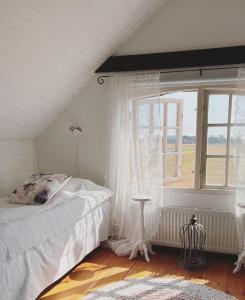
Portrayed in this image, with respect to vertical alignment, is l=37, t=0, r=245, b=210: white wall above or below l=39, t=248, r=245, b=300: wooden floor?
above

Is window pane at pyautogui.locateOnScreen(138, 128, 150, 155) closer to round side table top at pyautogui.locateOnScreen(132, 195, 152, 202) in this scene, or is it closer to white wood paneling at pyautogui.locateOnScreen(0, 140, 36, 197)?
round side table top at pyautogui.locateOnScreen(132, 195, 152, 202)

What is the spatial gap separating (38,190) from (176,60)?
1951mm

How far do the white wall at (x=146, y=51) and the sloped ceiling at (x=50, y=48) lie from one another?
0.48ft

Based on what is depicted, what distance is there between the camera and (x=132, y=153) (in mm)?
3072

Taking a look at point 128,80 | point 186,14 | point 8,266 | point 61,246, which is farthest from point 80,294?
point 186,14

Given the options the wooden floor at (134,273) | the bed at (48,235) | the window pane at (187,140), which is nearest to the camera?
the bed at (48,235)

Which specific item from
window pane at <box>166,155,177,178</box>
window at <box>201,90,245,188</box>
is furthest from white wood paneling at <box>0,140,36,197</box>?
window at <box>201,90,245,188</box>

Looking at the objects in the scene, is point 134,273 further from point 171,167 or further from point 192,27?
point 192,27

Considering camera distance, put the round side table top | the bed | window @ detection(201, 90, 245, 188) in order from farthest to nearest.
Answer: window @ detection(201, 90, 245, 188) → the round side table top → the bed

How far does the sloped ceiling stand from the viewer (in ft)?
6.68

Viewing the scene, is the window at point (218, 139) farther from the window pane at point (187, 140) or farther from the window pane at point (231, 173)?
the window pane at point (187, 140)

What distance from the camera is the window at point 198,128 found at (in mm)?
2972

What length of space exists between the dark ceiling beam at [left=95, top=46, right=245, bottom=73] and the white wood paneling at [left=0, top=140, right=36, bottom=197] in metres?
1.36

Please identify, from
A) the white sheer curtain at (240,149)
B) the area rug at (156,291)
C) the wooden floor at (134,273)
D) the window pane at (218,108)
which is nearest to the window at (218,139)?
A: the window pane at (218,108)
